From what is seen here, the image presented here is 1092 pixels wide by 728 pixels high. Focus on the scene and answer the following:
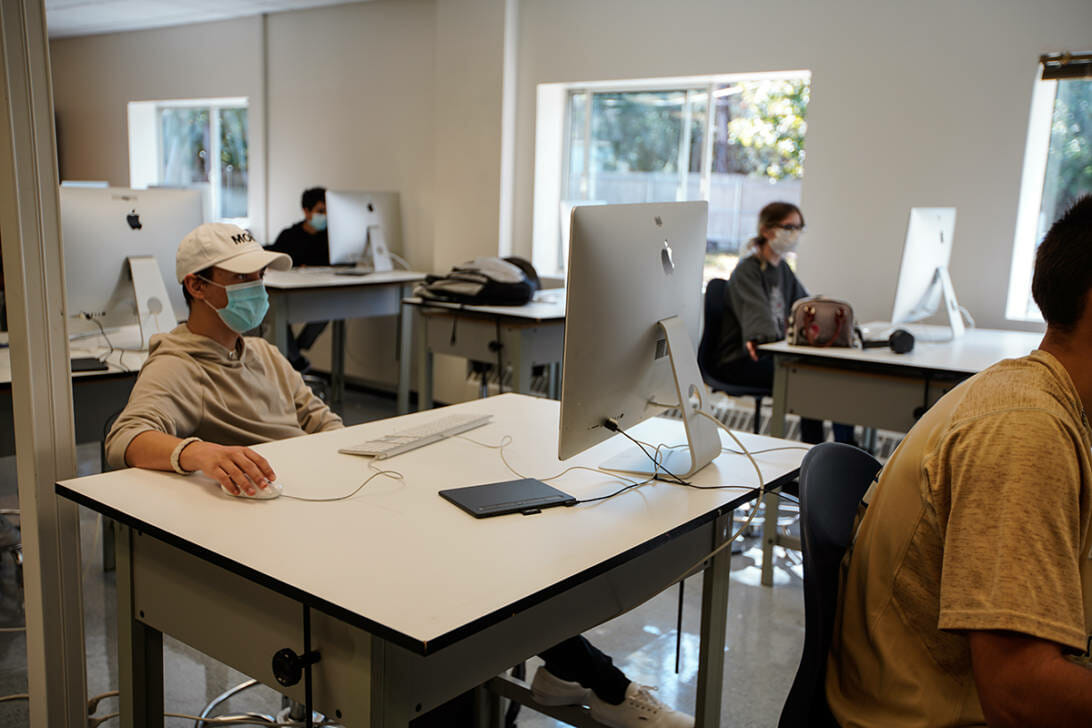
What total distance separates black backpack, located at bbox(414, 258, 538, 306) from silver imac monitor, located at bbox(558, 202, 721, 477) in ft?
7.47

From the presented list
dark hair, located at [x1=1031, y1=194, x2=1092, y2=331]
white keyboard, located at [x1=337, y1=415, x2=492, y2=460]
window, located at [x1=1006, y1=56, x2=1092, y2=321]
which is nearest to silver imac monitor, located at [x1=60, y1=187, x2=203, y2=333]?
white keyboard, located at [x1=337, y1=415, x2=492, y2=460]

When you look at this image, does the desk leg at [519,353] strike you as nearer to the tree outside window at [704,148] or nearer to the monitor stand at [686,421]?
the tree outside window at [704,148]

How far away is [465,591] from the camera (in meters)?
1.10

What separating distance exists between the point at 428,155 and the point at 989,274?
3194mm

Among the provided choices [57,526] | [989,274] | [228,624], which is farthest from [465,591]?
[989,274]

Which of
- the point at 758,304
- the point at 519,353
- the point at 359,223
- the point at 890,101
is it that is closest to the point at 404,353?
the point at 359,223

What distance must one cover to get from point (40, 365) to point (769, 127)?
399cm

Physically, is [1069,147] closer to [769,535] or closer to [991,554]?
[769,535]

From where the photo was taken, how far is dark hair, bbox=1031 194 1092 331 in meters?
1.06

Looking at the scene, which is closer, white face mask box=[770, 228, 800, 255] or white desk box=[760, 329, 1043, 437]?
white desk box=[760, 329, 1043, 437]

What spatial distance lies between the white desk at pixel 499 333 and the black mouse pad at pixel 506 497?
2188 mm

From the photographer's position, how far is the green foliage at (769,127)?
15.4 feet

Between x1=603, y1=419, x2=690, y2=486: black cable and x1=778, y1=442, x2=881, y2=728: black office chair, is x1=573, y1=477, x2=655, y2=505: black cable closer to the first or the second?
x1=603, y1=419, x2=690, y2=486: black cable

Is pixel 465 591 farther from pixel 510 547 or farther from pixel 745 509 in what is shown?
pixel 745 509
